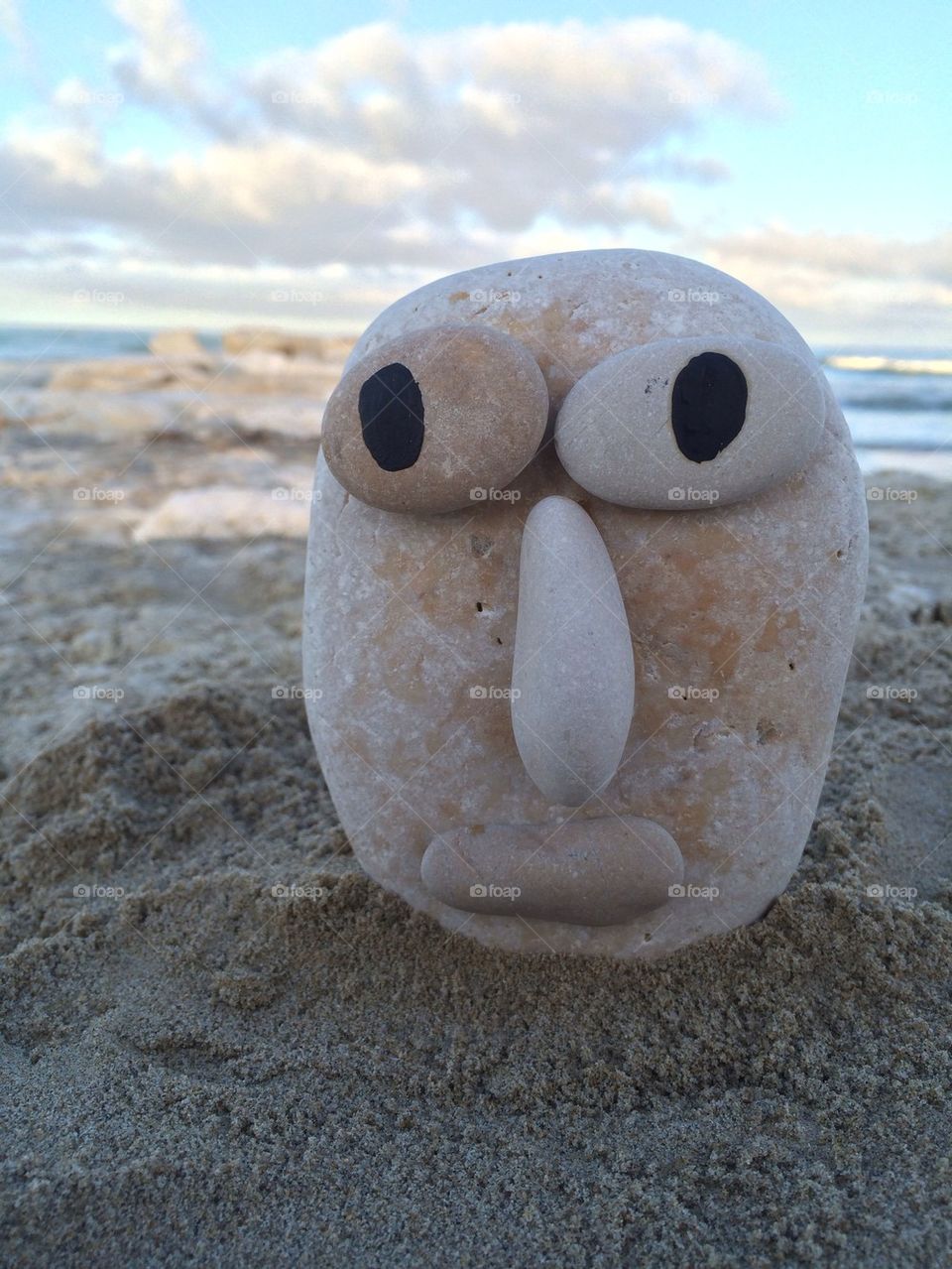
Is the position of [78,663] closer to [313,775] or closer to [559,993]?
[313,775]

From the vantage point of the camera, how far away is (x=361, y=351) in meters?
2.48

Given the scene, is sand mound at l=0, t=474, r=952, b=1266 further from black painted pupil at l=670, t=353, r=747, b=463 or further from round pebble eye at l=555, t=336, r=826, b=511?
black painted pupil at l=670, t=353, r=747, b=463

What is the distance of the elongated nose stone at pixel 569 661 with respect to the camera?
202 cm

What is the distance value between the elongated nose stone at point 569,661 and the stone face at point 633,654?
128 mm

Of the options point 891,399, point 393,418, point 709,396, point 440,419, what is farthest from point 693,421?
point 891,399

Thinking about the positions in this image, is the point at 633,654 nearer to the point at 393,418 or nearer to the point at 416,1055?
the point at 393,418

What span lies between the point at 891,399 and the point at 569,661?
14.2 meters

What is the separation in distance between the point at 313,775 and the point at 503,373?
71.7 inches

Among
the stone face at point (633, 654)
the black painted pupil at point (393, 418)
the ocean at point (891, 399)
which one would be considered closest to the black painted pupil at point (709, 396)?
Result: the stone face at point (633, 654)

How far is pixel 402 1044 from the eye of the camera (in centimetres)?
223

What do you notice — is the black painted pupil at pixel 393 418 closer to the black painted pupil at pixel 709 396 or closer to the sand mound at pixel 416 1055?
the black painted pupil at pixel 709 396

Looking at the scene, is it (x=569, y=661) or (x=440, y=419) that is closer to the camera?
(x=569, y=661)

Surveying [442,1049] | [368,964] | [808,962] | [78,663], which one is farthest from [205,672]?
[808,962]

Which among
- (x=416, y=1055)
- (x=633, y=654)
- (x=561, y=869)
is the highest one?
(x=633, y=654)
